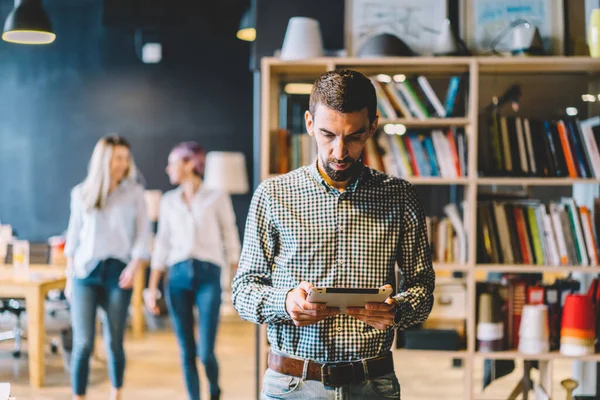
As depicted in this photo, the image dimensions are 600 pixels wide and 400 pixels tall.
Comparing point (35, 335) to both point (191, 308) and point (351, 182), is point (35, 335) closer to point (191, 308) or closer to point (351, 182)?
point (191, 308)

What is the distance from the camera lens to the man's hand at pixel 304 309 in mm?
1713

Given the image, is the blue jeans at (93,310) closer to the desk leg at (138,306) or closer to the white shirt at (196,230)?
the white shirt at (196,230)

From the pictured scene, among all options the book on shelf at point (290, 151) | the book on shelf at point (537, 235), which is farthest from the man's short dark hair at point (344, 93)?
the book on shelf at point (537, 235)

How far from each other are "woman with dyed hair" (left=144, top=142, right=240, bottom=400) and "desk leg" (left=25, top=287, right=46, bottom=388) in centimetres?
132

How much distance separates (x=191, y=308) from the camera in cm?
434

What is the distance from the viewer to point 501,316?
380 cm

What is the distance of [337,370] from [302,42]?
2.24 metres

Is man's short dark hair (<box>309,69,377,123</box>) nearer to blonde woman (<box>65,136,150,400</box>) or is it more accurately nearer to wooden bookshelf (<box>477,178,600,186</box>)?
→ wooden bookshelf (<box>477,178,600,186</box>)

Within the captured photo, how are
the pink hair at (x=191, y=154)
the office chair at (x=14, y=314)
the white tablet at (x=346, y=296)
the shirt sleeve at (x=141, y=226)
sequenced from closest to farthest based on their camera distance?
the white tablet at (x=346, y=296), the shirt sleeve at (x=141, y=226), the pink hair at (x=191, y=154), the office chair at (x=14, y=314)

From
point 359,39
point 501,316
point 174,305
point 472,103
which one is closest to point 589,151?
point 472,103

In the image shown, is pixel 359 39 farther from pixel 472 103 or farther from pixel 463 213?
pixel 463 213

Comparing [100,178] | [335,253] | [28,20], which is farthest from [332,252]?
[28,20]

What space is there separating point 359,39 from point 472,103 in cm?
74

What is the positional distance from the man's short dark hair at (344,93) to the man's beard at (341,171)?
0.11 meters
